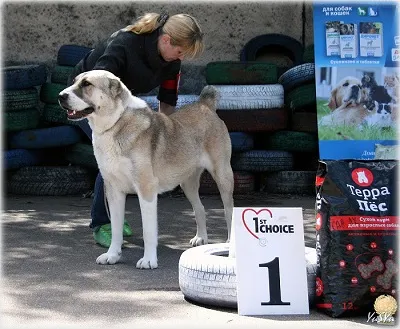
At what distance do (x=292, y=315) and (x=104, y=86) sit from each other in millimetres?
2111

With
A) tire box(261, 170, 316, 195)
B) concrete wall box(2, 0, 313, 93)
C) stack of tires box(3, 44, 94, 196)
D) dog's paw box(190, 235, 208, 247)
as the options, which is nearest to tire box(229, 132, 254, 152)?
tire box(261, 170, 316, 195)

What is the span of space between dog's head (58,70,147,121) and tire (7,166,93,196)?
11.6 ft

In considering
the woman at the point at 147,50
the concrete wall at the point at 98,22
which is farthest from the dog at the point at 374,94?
the woman at the point at 147,50

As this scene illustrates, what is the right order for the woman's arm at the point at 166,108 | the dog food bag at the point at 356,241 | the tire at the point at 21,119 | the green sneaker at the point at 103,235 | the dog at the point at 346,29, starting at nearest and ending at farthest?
1. the dog food bag at the point at 356,241
2. the green sneaker at the point at 103,235
3. the woman's arm at the point at 166,108
4. the dog at the point at 346,29
5. the tire at the point at 21,119

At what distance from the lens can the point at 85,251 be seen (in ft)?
22.4

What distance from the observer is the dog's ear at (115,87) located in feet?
20.3

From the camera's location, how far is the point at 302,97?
9875mm

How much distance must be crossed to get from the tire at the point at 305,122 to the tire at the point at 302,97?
0.32 ft

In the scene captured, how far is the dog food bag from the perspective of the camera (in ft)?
16.2

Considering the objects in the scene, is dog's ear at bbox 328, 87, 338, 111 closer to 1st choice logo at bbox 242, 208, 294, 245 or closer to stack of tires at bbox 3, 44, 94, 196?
stack of tires at bbox 3, 44, 94, 196

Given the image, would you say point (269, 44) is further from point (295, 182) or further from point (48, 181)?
point (48, 181)

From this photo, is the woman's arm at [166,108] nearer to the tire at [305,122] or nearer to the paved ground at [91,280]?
the paved ground at [91,280]

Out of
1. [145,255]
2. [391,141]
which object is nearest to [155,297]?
[145,255]

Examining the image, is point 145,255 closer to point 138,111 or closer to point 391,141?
point 138,111
